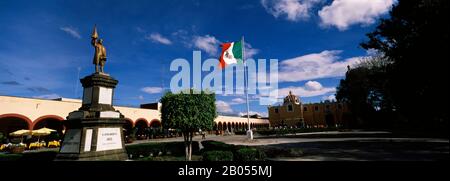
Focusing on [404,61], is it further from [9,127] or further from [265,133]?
[9,127]

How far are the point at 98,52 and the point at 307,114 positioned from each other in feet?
197

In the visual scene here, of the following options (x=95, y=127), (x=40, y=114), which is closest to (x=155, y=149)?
(x=95, y=127)

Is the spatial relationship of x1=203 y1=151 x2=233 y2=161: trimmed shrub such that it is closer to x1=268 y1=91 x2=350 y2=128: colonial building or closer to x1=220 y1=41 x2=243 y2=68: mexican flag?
x1=220 y1=41 x2=243 y2=68: mexican flag

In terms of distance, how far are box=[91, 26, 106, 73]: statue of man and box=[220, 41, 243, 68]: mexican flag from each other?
1391 centimetres

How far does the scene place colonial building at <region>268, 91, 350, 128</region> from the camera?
197 ft

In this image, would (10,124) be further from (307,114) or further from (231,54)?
(307,114)

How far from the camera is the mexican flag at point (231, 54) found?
77.9 ft

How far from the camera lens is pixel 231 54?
24281 mm

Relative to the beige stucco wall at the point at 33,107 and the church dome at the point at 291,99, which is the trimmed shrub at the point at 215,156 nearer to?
the beige stucco wall at the point at 33,107

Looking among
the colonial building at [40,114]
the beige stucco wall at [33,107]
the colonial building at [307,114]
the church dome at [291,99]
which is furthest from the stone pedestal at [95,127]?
the church dome at [291,99]

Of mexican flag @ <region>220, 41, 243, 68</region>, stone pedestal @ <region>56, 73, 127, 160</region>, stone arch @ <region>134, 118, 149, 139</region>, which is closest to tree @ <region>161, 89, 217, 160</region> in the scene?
stone pedestal @ <region>56, 73, 127, 160</region>
